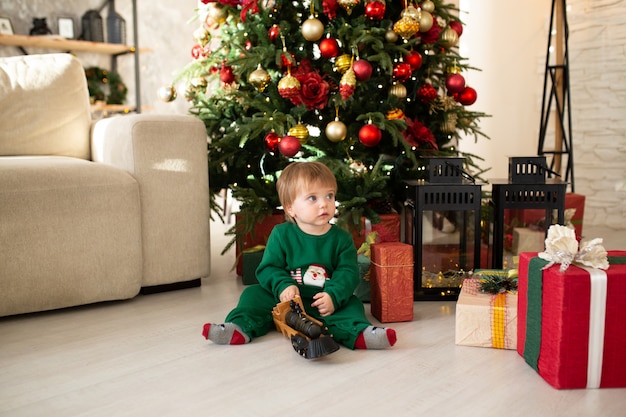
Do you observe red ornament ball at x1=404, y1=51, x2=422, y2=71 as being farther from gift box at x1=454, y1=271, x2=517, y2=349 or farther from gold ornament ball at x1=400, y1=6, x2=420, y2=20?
gift box at x1=454, y1=271, x2=517, y2=349

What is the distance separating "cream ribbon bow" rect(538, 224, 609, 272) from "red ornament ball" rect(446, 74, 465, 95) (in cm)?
123

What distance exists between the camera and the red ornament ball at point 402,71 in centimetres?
231

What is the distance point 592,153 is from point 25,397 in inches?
135

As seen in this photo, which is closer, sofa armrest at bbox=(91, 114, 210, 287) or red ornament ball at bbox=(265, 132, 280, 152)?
sofa armrest at bbox=(91, 114, 210, 287)

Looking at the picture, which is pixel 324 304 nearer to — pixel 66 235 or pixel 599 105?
pixel 66 235

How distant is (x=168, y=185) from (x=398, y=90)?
3.09 feet

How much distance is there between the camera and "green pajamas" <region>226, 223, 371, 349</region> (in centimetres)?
171

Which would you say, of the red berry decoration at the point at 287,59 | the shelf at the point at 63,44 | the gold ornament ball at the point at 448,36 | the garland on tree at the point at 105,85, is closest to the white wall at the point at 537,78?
the shelf at the point at 63,44

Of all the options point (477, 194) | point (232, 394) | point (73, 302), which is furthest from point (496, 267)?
point (73, 302)

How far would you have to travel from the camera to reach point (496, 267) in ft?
6.65

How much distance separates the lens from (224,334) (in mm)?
1625

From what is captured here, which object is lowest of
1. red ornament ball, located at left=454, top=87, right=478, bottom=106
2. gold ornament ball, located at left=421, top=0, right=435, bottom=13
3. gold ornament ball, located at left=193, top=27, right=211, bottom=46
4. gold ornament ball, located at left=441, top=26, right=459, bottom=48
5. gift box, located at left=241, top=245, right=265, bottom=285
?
gift box, located at left=241, top=245, right=265, bottom=285

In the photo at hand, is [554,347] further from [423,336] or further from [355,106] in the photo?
[355,106]

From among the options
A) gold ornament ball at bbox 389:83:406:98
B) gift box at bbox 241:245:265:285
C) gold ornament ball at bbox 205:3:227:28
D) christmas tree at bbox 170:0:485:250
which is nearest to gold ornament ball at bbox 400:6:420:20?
christmas tree at bbox 170:0:485:250
